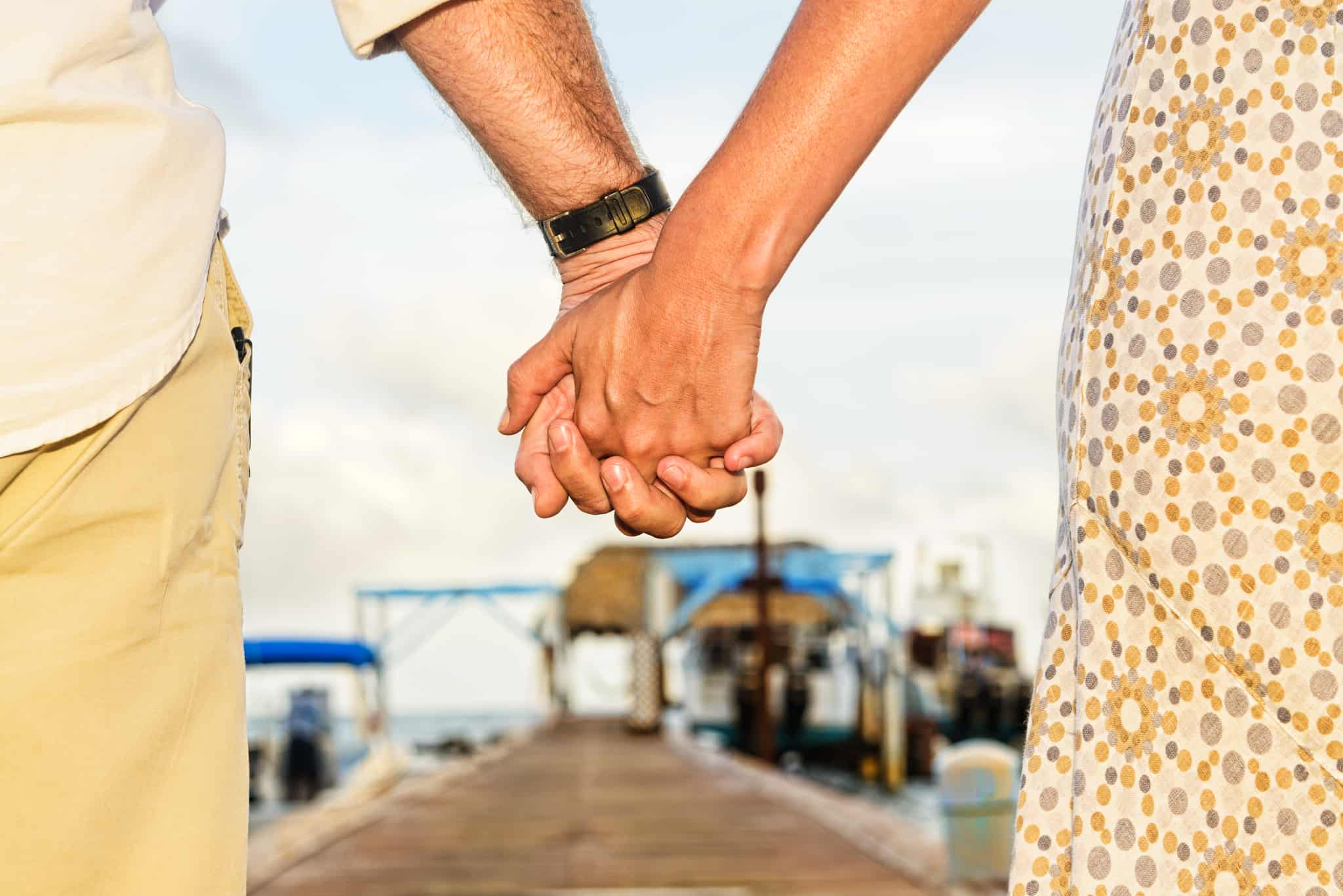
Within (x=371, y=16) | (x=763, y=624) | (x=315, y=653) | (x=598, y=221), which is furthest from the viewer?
(x=315, y=653)

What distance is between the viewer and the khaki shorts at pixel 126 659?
2.67 ft

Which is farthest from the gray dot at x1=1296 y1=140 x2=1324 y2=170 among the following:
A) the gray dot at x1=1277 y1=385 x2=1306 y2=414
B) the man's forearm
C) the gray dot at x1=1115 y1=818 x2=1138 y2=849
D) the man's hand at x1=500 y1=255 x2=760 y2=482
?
the man's forearm

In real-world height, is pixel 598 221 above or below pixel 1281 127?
above

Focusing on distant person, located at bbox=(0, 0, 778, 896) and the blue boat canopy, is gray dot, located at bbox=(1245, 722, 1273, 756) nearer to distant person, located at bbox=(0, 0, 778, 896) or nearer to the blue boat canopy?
distant person, located at bbox=(0, 0, 778, 896)

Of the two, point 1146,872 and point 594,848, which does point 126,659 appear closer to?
point 1146,872

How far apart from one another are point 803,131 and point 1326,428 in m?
0.47

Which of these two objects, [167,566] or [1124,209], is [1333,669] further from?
[167,566]

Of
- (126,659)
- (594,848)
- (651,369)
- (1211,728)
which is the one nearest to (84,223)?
(126,659)

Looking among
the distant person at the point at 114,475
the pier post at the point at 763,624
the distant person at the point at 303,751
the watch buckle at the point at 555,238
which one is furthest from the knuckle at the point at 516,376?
the distant person at the point at 303,751

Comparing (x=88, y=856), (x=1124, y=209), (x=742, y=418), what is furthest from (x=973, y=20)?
(x=88, y=856)

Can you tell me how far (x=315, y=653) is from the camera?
19188 millimetres

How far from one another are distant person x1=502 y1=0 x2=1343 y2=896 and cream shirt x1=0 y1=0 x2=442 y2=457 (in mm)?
601

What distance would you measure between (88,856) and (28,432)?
0.26 m

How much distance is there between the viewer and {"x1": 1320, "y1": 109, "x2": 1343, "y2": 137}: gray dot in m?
0.81
